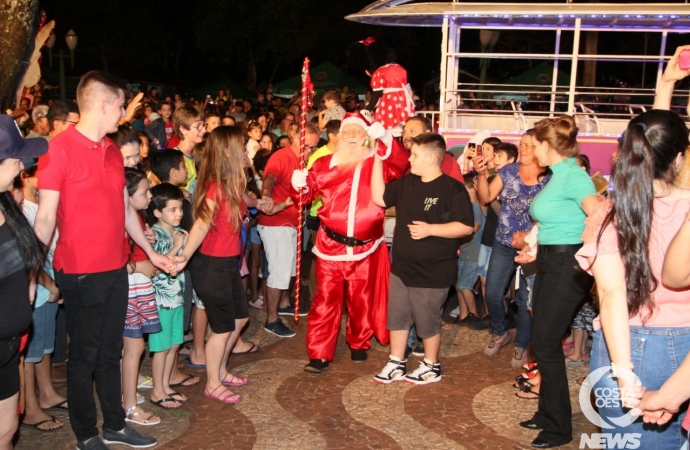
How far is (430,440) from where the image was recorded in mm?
4496

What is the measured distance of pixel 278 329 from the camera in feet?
21.6

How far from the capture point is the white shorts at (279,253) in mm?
6605

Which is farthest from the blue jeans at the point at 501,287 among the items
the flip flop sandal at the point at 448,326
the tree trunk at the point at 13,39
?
the tree trunk at the point at 13,39

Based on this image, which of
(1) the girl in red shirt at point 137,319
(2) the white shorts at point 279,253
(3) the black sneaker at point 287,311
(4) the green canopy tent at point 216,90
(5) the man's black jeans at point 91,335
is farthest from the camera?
(4) the green canopy tent at point 216,90

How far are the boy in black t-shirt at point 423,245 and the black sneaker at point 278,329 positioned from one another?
1360 millimetres

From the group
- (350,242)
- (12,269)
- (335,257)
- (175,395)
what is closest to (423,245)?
(350,242)

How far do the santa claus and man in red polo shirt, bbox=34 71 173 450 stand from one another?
1892 mm

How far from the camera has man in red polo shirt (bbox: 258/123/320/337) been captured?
6605 mm

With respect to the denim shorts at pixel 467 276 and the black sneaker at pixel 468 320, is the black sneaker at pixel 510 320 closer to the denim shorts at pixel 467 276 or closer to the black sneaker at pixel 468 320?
the black sneaker at pixel 468 320

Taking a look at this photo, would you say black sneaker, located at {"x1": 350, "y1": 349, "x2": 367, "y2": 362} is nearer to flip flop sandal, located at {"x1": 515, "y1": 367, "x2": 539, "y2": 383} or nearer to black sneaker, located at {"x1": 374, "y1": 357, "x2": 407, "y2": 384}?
black sneaker, located at {"x1": 374, "y1": 357, "x2": 407, "y2": 384}

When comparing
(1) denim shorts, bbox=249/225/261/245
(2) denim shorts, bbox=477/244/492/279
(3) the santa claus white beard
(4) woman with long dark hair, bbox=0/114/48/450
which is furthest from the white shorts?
(4) woman with long dark hair, bbox=0/114/48/450

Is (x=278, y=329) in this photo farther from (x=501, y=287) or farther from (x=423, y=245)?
(x=501, y=287)

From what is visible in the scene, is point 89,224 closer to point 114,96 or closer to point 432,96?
point 114,96

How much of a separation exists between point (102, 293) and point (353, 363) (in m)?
2.56
